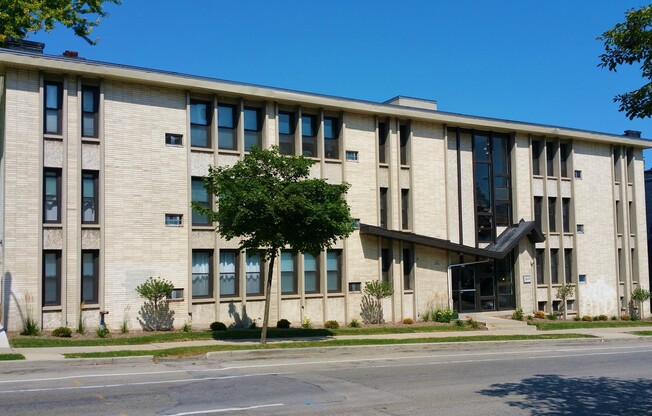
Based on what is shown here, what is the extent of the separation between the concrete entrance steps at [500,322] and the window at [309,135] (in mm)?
9923

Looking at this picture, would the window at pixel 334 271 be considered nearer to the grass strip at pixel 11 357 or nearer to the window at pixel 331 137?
the window at pixel 331 137

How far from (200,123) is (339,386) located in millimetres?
14166

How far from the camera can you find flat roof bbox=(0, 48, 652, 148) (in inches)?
870

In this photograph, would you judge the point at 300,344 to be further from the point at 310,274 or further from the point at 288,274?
the point at 310,274

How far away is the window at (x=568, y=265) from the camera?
3469 cm

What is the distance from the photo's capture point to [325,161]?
27.8 m

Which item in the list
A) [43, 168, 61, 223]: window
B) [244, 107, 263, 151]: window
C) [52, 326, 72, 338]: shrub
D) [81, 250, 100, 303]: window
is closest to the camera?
[52, 326, 72, 338]: shrub

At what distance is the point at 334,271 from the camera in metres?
27.8

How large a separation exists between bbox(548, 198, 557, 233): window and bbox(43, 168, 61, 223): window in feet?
74.3

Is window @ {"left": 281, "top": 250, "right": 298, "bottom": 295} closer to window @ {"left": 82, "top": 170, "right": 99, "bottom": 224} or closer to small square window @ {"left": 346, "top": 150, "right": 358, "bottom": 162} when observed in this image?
small square window @ {"left": 346, "top": 150, "right": 358, "bottom": 162}

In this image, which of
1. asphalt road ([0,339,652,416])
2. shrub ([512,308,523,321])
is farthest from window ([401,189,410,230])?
asphalt road ([0,339,652,416])

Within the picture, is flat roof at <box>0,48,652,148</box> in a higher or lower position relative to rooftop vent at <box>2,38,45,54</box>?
lower

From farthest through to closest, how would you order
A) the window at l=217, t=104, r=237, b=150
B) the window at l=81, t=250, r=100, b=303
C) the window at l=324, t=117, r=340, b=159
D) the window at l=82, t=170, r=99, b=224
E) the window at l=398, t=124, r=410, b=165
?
the window at l=398, t=124, r=410, b=165 < the window at l=324, t=117, r=340, b=159 < the window at l=217, t=104, r=237, b=150 < the window at l=82, t=170, r=99, b=224 < the window at l=81, t=250, r=100, b=303

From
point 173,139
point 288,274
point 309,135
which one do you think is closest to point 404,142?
point 309,135
